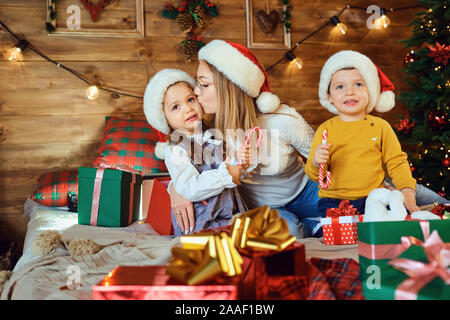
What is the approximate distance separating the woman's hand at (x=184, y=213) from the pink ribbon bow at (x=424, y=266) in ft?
2.94

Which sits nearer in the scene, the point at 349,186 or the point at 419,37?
the point at 349,186

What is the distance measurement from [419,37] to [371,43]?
2.38 feet

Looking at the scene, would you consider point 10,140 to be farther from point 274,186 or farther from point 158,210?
point 274,186

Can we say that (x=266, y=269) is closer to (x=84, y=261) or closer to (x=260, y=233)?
(x=260, y=233)

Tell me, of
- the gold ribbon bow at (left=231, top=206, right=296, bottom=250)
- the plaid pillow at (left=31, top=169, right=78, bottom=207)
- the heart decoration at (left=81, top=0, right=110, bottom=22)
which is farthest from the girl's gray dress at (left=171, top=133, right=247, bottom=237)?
the heart decoration at (left=81, top=0, right=110, bottom=22)

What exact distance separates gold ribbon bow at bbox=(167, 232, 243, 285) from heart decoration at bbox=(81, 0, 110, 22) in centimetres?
239

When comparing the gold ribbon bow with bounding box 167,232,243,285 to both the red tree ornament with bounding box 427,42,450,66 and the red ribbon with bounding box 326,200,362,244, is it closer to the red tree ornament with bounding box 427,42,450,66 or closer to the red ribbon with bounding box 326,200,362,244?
the red ribbon with bounding box 326,200,362,244

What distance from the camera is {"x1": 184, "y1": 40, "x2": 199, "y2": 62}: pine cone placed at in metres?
2.69

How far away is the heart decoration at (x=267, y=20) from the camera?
2.83 m

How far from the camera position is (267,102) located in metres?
1.62

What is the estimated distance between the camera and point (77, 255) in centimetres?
114

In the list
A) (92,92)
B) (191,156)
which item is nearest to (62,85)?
(92,92)

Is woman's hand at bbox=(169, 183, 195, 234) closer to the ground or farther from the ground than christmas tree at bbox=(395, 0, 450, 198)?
closer to the ground
